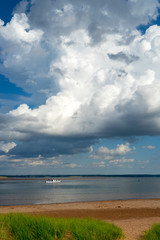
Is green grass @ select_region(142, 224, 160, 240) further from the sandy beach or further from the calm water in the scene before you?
the calm water

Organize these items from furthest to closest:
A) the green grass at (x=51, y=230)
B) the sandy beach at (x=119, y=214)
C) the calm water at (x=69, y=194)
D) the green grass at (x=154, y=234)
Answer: the calm water at (x=69, y=194), the sandy beach at (x=119, y=214), the green grass at (x=154, y=234), the green grass at (x=51, y=230)

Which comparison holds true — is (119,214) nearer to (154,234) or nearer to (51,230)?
(154,234)

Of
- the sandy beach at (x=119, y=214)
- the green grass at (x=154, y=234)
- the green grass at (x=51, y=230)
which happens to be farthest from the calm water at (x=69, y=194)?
the green grass at (x=154, y=234)

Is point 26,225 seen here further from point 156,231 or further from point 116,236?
point 156,231

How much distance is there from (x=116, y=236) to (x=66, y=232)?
265cm

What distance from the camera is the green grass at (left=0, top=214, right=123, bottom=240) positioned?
Result: 483 inches

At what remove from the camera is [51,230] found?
12.8 meters

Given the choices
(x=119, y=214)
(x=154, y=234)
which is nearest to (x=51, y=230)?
(x=154, y=234)

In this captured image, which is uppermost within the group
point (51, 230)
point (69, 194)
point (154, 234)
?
point (51, 230)

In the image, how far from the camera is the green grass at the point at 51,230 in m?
12.3

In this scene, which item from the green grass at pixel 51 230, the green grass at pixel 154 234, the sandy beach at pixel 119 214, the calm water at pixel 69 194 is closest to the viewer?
the green grass at pixel 51 230

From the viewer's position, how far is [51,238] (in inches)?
480

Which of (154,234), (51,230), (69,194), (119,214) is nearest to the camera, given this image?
(51,230)

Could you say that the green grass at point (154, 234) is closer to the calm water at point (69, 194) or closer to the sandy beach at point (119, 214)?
the sandy beach at point (119, 214)
